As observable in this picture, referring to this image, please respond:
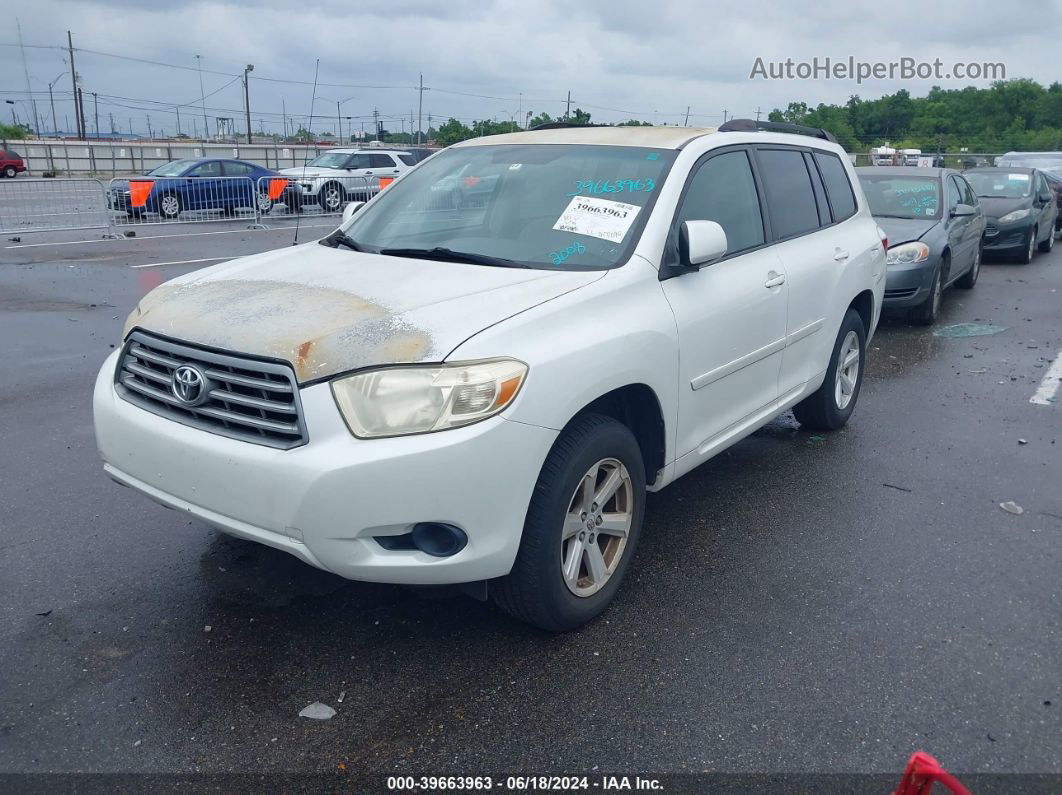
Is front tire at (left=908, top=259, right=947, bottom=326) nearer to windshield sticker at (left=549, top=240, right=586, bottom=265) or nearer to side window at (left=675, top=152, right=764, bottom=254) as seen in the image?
side window at (left=675, top=152, right=764, bottom=254)

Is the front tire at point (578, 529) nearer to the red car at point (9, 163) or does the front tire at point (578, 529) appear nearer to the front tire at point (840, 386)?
the front tire at point (840, 386)

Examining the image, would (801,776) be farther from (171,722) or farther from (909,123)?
(909,123)

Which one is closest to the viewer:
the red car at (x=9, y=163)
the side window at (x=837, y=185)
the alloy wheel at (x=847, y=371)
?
the side window at (x=837, y=185)

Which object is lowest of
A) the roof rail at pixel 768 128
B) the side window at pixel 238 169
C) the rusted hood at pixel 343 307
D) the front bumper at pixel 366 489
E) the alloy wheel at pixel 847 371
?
the alloy wheel at pixel 847 371

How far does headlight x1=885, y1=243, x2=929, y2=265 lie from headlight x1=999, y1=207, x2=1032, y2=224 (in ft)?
21.1

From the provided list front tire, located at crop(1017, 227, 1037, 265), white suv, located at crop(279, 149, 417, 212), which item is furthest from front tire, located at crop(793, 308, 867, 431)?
white suv, located at crop(279, 149, 417, 212)

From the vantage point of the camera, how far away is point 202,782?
8.93 ft

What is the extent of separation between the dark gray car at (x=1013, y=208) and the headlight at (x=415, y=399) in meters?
14.3

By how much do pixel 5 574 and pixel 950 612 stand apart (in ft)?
13.1

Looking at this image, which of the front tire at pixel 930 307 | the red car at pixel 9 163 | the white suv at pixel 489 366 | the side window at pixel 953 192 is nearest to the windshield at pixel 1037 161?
the side window at pixel 953 192

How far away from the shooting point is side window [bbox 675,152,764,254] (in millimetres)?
4234

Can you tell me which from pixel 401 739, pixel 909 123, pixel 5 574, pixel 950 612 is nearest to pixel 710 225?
pixel 950 612

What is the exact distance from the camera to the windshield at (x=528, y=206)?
3.95m

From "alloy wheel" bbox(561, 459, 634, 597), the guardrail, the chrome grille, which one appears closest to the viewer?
the chrome grille
